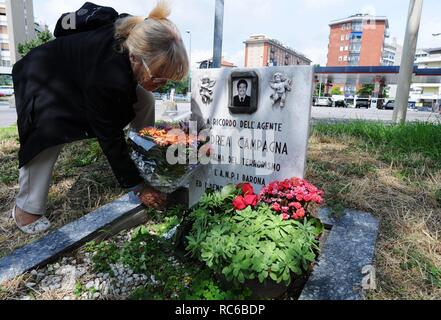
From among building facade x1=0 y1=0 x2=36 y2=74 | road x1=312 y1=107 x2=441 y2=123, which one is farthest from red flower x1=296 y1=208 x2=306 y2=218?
building facade x1=0 y1=0 x2=36 y2=74

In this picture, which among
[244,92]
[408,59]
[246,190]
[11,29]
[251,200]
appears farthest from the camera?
[11,29]

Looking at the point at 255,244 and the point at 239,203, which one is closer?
the point at 255,244

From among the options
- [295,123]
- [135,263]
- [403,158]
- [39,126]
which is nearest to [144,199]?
[135,263]

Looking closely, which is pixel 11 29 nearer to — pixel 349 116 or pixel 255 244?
pixel 349 116

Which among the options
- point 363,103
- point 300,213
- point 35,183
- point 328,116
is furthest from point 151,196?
point 363,103

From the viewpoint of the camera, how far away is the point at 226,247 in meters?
1.56

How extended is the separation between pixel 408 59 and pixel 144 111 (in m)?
5.73

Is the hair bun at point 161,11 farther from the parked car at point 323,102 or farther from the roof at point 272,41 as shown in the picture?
the roof at point 272,41

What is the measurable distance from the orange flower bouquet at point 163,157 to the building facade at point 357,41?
255 ft

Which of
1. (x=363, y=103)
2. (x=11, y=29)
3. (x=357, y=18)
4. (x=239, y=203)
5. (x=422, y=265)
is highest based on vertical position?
(x=357, y=18)

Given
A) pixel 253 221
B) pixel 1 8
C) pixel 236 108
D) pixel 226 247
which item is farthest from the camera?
pixel 1 8

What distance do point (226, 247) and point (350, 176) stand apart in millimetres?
1894

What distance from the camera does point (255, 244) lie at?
1.57m
